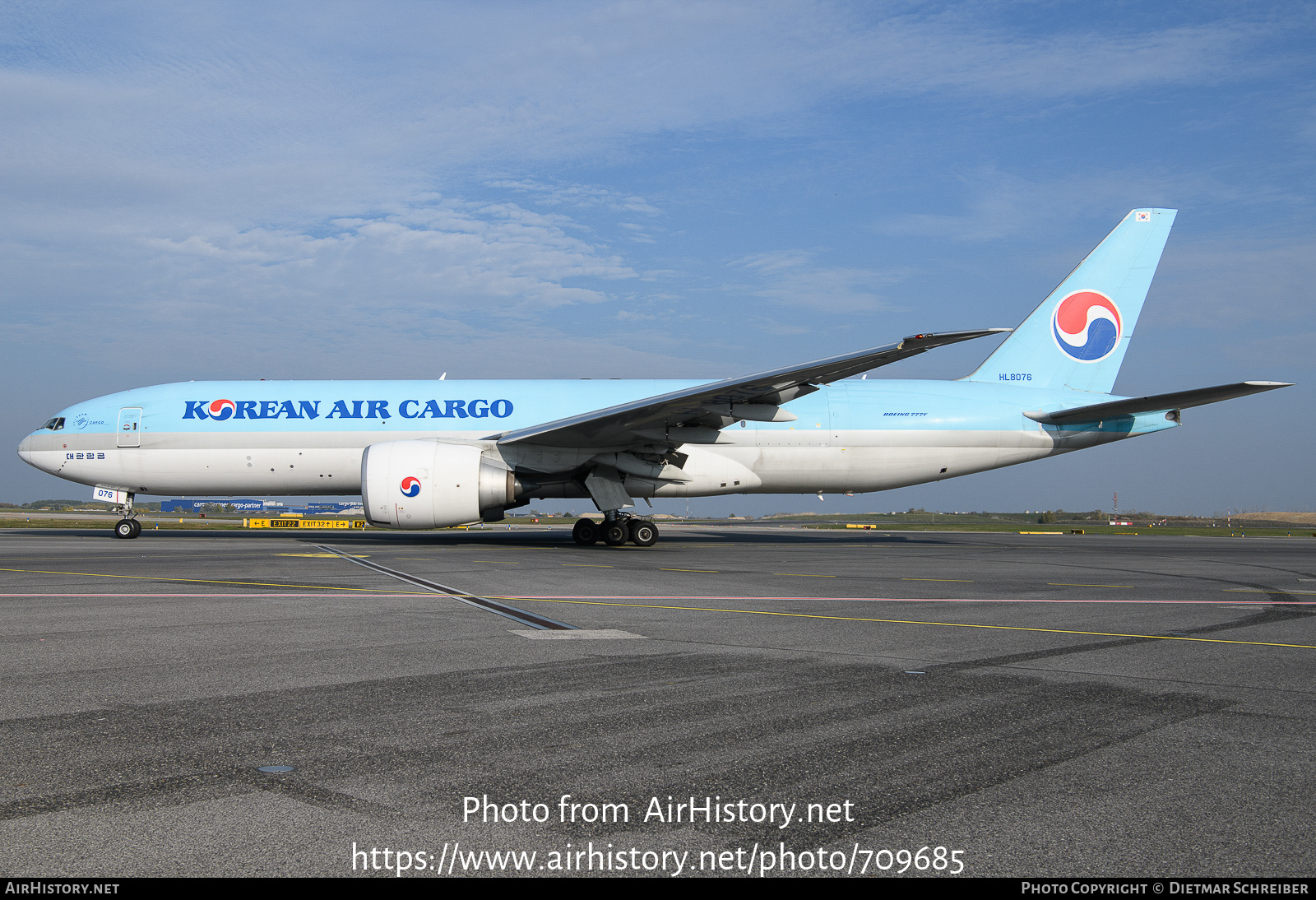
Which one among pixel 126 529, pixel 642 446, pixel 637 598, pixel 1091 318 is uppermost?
pixel 1091 318

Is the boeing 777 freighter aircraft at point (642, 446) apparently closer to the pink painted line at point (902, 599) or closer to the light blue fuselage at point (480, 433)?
the light blue fuselage at point (480, 433)

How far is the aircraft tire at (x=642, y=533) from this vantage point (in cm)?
2001

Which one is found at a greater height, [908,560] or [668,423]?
[668,423]

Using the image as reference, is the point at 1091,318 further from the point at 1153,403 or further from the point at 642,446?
the point at 642,446

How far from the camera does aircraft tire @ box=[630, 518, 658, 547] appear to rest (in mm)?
20014

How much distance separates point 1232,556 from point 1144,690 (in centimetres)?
1773

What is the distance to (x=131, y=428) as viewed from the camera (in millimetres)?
21859

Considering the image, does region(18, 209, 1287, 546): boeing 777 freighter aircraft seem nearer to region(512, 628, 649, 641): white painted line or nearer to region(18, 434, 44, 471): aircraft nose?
region(18, 434, 44, 471): aircraft nose

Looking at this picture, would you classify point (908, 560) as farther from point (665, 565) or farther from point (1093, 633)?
point (1093, 633)

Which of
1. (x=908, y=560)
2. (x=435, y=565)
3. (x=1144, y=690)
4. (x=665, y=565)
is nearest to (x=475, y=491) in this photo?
(x=435, y=565)

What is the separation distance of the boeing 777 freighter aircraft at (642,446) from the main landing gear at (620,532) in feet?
0.14

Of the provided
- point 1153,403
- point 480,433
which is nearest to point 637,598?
point 480,433

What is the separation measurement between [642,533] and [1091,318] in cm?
1415

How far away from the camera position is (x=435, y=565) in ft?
46.6
